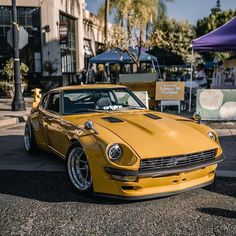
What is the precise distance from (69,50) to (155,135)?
25.9 metres

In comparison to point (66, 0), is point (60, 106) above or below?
below

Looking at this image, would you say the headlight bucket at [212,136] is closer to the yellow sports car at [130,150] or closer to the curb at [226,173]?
the yellow sports car at [130,150]

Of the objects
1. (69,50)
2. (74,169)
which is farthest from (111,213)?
(69,50)

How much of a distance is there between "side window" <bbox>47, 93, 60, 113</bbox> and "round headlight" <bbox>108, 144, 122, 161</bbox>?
1.80m

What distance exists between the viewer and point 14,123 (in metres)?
11.7

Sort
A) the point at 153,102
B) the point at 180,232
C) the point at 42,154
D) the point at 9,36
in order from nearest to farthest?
the point at 180,232 < the point at 42,154 < the point at 153,102 < the point at 9,36

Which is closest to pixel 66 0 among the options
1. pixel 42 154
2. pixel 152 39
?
pixel 152 39

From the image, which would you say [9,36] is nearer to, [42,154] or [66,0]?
[42,154]

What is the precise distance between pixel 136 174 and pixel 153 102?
9.30 metres

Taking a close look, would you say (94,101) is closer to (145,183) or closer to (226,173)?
(145,183)

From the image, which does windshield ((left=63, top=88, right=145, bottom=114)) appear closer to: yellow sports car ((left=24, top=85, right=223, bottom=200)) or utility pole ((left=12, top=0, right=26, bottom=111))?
yellow sports car ((left=24, top=85, right=223, bottom=200))

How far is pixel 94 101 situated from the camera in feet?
19.2

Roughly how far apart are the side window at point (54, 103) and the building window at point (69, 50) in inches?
846

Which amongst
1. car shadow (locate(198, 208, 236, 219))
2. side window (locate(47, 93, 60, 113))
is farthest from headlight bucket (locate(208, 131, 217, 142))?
side window (locate(47, 93, 60, 113))
